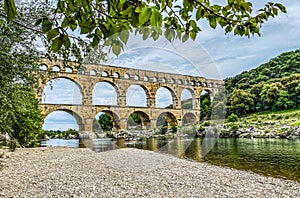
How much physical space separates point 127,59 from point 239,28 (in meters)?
2.20

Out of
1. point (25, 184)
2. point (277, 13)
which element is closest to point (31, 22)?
point (25, 184)

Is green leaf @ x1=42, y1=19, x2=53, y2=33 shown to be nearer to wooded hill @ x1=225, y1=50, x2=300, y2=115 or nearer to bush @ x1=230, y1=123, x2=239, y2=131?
bush @ x1=230, y1=123, x2=239, y2=131

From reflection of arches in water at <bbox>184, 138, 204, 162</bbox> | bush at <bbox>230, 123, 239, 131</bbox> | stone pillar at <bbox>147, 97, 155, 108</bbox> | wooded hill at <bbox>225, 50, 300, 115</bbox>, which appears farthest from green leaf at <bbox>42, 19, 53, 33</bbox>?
stone pillar at <bbox>147, 97, 155, 108</bbox>

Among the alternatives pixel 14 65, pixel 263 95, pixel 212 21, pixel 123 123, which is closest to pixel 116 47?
pixel 212 21

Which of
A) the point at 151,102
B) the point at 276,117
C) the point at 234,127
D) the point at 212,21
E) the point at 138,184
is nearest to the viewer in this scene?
the point at 212,21

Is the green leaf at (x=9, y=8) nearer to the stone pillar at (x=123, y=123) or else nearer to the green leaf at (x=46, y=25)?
the green leaf at (x=46, y=25)

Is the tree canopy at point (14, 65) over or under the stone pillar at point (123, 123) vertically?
over

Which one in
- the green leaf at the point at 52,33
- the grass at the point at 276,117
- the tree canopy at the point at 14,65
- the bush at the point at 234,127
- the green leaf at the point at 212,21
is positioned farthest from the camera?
the grass at the point at 276,117

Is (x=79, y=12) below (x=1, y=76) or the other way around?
below

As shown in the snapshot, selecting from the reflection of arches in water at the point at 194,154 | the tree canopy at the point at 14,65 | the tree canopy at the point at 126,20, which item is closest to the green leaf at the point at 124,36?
the tree canopy at the point at 126,20

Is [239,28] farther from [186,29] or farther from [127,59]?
[127,59]

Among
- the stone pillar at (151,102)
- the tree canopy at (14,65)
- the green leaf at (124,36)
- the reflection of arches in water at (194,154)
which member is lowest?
the reflection of arches in water at (194,154)

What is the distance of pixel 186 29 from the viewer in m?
1.29

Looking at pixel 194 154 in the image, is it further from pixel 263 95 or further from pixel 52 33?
pixel 263 95
